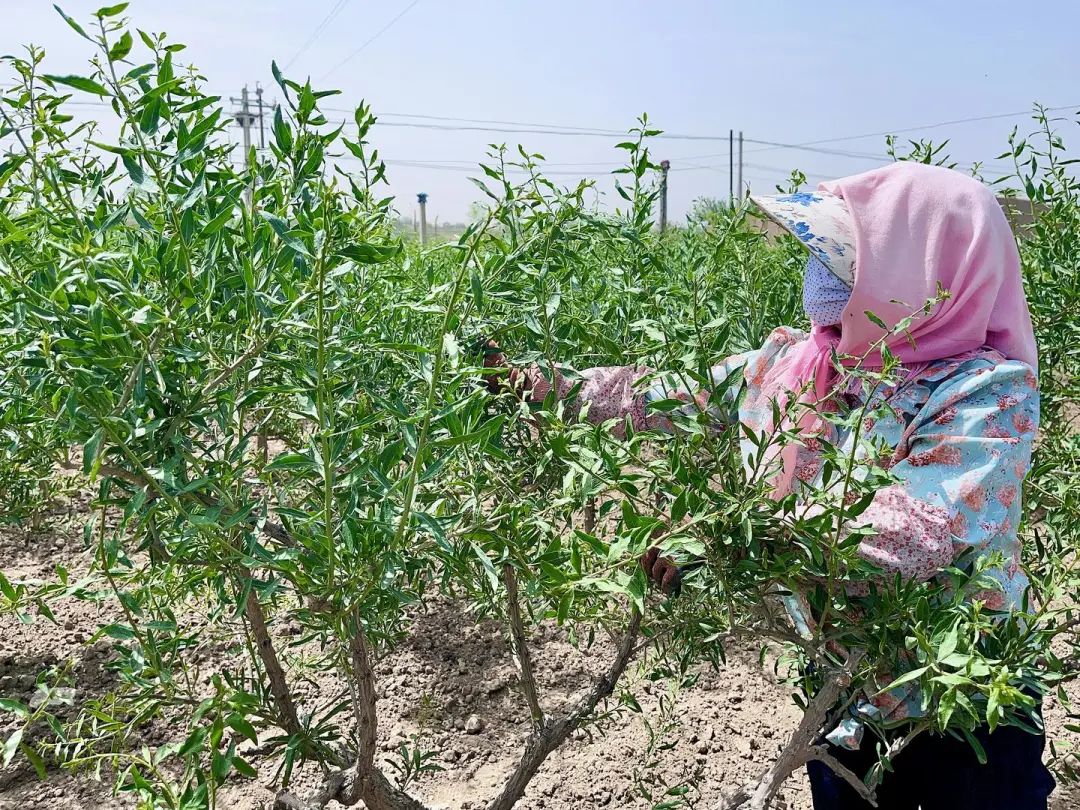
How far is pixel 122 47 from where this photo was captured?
0.99 meters

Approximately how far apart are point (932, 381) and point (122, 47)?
→ 137 centimetres

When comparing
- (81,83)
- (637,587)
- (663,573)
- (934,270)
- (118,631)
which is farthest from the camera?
(934,270)

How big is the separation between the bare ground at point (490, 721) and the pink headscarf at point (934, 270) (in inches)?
46.3

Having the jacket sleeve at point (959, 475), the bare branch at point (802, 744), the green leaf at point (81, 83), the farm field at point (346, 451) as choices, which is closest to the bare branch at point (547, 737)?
the farm field at point (346, 451)

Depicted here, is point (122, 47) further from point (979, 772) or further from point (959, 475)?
point (979, 772)

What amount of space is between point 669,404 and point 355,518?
0.41 metres

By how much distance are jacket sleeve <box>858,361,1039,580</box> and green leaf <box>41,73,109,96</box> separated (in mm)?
1134

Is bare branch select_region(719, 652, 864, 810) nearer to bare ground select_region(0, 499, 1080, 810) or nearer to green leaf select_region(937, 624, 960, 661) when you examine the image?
green leaf select_region(937, 624, 960, 661)

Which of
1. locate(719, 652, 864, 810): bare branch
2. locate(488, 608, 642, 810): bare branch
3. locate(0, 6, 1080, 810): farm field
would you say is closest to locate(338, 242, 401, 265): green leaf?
locate(0, 6, 1080, 810): farm field

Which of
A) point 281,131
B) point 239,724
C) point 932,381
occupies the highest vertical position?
point 281,131

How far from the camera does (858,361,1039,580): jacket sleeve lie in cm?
139

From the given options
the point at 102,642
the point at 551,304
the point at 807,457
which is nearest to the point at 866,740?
the point at 807,457

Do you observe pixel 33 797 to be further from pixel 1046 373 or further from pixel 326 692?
pixel 1046 373

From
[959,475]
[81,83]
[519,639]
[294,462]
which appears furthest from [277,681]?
[959,475]
